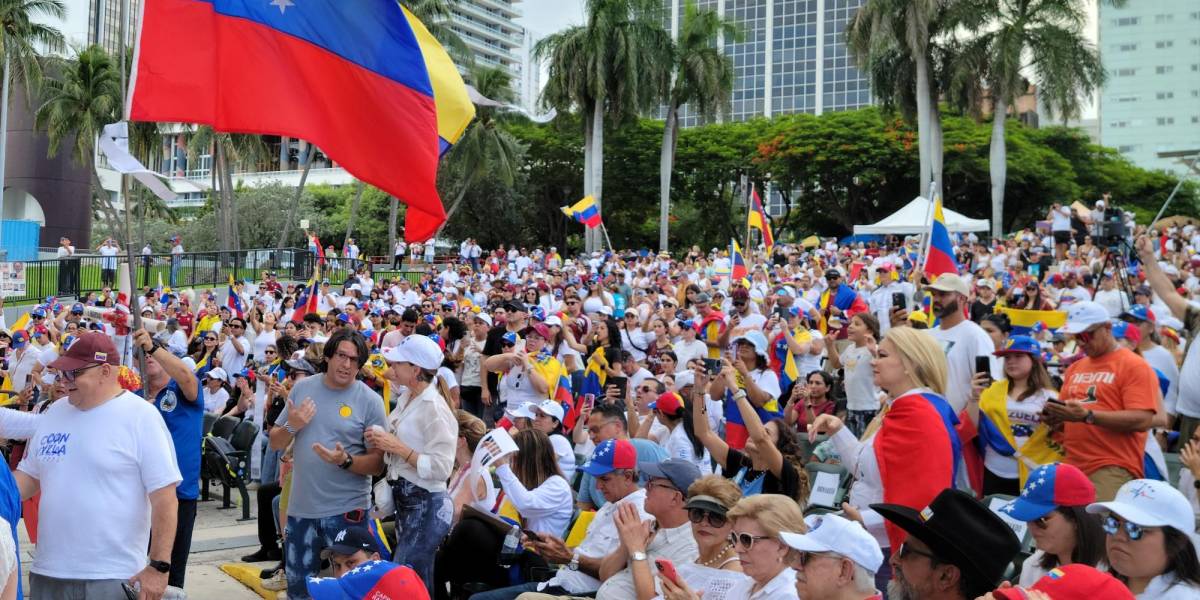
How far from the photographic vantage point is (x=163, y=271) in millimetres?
30812

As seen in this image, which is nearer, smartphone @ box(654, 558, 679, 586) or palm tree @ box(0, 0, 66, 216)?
smartphone @ box(654, 558, 679, 586)

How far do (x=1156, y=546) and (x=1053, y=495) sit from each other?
0.47m

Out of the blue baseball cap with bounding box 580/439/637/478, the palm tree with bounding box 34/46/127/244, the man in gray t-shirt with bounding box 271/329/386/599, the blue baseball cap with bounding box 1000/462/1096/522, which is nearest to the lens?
the blue baseball cap with bounding box 1000/462/1096/522

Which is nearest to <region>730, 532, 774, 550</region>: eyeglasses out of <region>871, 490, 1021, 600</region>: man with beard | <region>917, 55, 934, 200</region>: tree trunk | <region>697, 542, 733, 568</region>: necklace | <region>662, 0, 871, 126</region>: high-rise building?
<region>871, 490, 1021, 600</region>: man with beard

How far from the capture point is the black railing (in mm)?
27109

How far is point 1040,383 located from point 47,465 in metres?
5.32

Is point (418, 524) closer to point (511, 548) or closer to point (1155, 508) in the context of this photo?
point (511, 548)

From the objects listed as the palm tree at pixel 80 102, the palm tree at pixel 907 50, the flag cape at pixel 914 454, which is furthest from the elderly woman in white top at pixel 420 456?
the palm tree at pixel 80 102

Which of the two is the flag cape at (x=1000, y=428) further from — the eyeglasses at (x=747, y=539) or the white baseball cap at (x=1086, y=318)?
the eyeglasses at (x=747, y=539)

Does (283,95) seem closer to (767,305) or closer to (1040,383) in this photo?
(1040,383)

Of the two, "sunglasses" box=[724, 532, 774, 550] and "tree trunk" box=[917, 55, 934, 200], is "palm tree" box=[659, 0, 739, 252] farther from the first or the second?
"sunglasses" box=[724, 532, 774, 550]

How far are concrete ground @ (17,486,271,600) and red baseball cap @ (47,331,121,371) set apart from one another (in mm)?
2582

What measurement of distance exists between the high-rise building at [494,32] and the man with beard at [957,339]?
140123mm

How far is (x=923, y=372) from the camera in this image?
16.5ft
